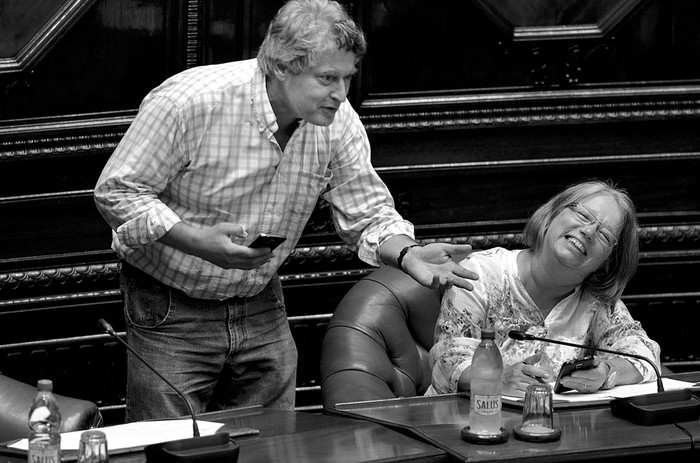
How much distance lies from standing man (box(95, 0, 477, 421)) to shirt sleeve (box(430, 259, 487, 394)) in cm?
22

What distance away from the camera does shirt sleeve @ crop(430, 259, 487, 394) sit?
2.94 m

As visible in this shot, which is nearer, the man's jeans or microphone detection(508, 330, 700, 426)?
microphone detection(508, 330, 700, 426)

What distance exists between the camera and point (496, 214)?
167 inches

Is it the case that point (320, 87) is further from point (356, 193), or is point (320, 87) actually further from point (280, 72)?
point (356, 193)

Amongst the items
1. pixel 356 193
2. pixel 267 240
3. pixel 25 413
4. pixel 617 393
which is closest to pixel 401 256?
pixel 356 193

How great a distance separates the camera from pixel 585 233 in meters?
3.08

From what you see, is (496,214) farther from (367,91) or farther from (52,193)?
(52,193)

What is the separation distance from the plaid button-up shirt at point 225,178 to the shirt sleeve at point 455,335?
8.8 inches

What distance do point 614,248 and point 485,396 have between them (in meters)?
0.91

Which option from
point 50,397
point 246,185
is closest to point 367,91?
point 246,185

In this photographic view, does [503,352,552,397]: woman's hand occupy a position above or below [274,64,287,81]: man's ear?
A: below

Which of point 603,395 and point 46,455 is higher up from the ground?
point 46,455

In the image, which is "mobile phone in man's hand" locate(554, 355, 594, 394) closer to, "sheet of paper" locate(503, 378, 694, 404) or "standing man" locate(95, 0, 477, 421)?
"sheet of paper" locate(503, 378, 694, 404)

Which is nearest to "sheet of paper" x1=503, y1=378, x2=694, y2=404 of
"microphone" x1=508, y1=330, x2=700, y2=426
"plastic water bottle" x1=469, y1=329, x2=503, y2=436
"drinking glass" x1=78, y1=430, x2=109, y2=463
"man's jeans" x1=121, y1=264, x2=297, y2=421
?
"microphone" x1=508, y1=330, x2=700, y2=426
